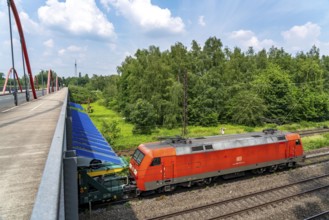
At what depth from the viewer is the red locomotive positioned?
46.4 feet

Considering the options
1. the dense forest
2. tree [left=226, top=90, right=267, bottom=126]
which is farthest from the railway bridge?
tree [left=226, top=90, right=267, bottom=126]

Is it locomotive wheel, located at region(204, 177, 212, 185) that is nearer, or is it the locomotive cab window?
the locomotive cab window

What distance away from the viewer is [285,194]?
14961 mm

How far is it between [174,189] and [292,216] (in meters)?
6.92

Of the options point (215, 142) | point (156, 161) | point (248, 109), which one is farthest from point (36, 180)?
point (248, 109)

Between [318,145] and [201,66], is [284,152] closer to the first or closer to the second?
[318,145]

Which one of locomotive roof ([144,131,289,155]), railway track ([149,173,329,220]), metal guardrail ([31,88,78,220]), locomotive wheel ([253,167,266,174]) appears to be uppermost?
metal guardrail ([31,88,78,220])

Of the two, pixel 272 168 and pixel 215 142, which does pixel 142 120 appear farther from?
pixel 272 168

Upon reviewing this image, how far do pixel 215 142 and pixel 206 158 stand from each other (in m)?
1.32

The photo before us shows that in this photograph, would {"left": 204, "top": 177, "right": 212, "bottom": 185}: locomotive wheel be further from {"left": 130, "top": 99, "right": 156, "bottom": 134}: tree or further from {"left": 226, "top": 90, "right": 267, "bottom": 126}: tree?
{"left": 226, "top": 90, "right": 267, "bottom": 126}: tree

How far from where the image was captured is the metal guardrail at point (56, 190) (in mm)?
2330

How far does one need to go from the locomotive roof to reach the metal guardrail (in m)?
9.53

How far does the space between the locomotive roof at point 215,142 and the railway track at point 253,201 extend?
3284 millimetres

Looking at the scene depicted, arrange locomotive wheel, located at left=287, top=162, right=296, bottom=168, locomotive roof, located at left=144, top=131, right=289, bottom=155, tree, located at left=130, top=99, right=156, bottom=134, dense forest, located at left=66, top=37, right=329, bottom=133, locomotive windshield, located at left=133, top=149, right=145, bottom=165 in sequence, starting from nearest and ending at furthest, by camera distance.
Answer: locomotive windshield, located at left=133, top=149, right=145, bottom=165 < locomotive roof, located at left=144, top=131, right=289, bottom=155 < locomotive wheel, located at left=287, top=162, right=296, bottom=168 < tree, located at left=130, top=99, right=156, bottom=134 < dense forest, located at left=66, top=37, right=329, bottom=133
